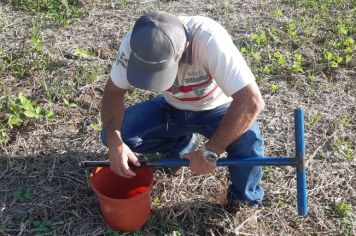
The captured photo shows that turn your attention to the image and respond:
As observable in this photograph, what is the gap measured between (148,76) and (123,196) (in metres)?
0.98

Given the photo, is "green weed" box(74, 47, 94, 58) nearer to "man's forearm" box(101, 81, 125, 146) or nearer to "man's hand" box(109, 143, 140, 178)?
"man's forearm" box(101, 81, 125, 146)

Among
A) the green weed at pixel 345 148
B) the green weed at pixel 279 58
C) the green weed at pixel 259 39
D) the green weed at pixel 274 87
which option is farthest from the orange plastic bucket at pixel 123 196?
A: the green weed at pixel 259 39

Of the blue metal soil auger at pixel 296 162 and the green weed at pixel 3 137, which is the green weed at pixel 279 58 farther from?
the green weed at pixel 3 137

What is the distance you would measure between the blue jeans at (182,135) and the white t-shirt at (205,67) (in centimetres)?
12

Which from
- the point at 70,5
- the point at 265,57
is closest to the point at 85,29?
the point at 70,5

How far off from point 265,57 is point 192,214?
1944 mm

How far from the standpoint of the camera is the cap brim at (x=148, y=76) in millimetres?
2109

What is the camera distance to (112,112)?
252 cm

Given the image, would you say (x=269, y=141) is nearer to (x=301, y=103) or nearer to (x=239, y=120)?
(x=301, y=103)

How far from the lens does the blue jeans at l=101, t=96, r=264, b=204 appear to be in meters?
2.51

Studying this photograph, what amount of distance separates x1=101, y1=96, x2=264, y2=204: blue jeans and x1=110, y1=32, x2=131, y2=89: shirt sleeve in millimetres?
406

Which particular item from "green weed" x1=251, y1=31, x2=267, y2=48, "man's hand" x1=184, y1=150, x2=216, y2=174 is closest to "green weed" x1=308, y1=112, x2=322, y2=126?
"green weed" x1=251, y1=31, x2=267, y2=48

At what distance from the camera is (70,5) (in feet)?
15.7

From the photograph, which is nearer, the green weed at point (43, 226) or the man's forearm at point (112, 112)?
the man's forearm at point (112, 112)
